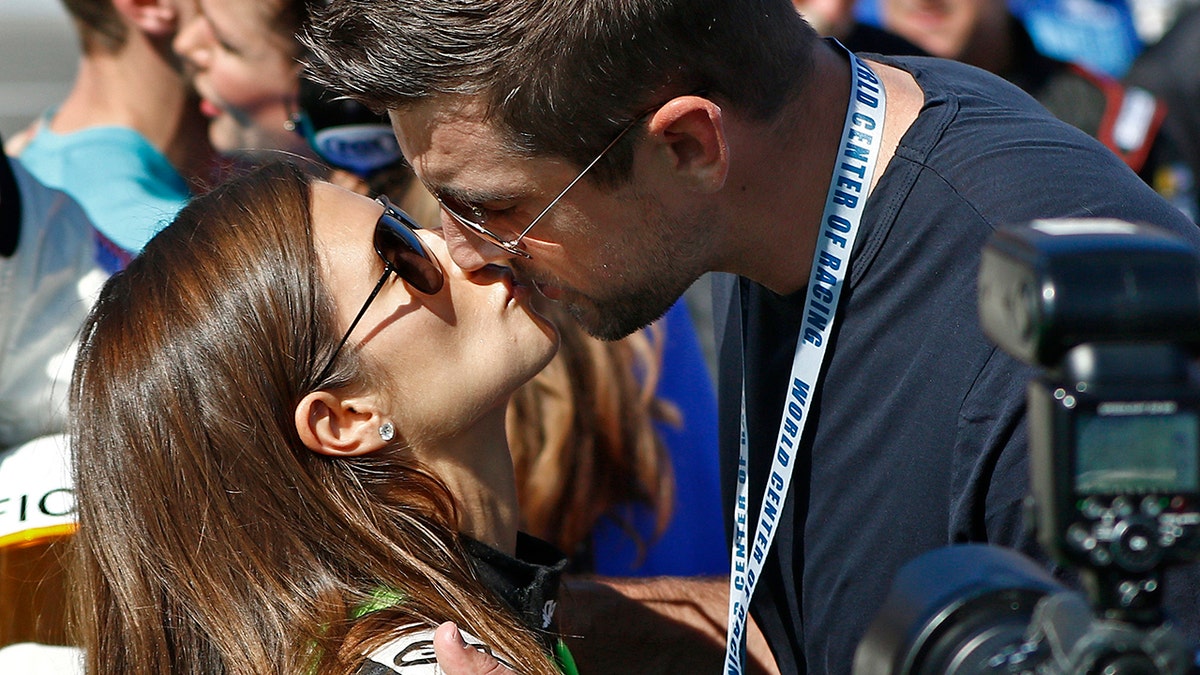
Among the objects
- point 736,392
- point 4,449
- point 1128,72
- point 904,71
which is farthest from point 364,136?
point 1128,72

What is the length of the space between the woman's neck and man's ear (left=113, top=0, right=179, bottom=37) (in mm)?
2097

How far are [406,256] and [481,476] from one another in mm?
425

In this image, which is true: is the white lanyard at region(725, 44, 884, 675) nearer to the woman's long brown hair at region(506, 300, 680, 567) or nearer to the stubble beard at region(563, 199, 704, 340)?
the stubble beard at region(563, 199, 704, 340)

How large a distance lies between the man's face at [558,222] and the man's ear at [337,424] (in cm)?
31

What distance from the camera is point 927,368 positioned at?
5.90 ft

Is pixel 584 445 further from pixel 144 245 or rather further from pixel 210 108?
pixel 210 108

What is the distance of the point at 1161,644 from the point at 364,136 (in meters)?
2.85

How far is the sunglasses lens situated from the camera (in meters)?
1.99

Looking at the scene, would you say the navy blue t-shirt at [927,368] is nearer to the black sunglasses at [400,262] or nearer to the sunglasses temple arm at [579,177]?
the sunglasses temple arm at [579,177]

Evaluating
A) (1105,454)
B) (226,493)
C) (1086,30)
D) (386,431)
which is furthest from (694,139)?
(1086,30)

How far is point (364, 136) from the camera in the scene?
3.36m

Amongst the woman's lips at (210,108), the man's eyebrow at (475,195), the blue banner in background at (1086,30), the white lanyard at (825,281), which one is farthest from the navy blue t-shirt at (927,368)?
the blue banner in background at (1086,30)

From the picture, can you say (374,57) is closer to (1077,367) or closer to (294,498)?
(294,498)

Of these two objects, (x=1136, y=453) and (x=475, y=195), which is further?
(x=475, y=195)
